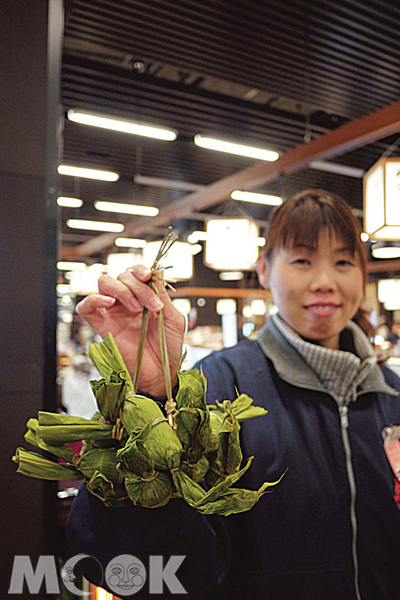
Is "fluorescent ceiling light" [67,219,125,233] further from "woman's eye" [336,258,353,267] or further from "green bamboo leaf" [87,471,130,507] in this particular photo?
"green bamboo leaf" [87,471,130,507]

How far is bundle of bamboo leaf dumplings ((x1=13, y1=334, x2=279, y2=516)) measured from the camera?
19.9 inches

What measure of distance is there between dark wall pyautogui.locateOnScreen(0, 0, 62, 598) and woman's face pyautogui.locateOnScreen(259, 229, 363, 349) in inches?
26.9

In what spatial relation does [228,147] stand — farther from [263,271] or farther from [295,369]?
[295,369]

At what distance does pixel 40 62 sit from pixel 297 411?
124cm

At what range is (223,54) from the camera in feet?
13.6

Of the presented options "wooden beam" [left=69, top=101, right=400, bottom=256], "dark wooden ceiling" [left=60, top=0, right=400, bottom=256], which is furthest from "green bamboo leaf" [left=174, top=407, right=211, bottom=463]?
"dark wooden ceiling" [left=60, top=0, right=400, bottom=256]

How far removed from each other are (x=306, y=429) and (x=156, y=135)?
4.34 meters

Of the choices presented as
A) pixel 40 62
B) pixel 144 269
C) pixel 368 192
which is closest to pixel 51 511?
pixel 144 269

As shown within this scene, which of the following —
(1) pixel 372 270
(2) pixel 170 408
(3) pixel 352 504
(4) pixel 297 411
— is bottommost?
(3) pixel 352 504

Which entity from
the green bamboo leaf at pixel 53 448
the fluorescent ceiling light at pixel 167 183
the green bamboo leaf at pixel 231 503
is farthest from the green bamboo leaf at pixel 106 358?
the fluorescent ceiling light at pixel 167 183

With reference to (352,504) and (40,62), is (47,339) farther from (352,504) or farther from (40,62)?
(352,504)

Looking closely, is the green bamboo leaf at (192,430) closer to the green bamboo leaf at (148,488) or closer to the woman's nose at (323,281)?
the green bamboo leaf at (148,488)

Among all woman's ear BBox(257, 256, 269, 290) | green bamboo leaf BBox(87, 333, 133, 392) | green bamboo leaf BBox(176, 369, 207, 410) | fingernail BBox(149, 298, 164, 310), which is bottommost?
green bamboo leaf BBox(176, 369, 207, 410)

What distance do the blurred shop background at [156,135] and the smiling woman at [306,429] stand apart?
1.29 feet
